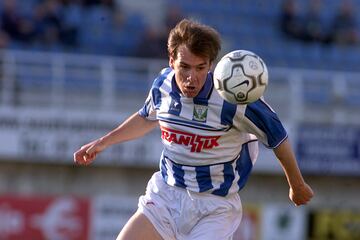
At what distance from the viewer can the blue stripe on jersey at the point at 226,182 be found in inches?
249

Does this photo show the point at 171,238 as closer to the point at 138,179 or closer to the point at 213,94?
the point at 213,94

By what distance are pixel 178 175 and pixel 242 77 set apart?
2.66ft

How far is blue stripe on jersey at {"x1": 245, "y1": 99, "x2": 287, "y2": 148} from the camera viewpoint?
6.02 metres

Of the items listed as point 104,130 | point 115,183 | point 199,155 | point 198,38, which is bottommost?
point 115,183

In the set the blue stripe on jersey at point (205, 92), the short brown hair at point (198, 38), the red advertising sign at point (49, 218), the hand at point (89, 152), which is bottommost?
the red advertising sign at point (49, 218)

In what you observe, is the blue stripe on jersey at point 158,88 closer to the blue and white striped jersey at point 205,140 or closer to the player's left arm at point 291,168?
the blue and white striped jersey at point 205,140

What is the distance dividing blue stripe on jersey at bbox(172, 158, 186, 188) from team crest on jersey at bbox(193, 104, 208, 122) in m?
0.32

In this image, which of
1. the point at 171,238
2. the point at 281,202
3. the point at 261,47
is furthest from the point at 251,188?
the point at 171,238

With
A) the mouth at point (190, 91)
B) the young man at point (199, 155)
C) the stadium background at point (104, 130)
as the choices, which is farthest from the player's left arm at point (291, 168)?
the stadium background at point (104, 130)

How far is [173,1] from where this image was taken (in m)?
17.2

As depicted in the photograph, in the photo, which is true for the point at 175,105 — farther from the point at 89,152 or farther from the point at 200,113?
the point at 89,152

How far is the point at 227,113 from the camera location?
20.2ft

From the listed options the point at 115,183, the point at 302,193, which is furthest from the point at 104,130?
the point at 302,193

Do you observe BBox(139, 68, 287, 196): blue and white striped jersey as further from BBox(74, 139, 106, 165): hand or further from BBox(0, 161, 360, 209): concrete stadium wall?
BBox(0, 161, 360, 209): concrete stadium wall
